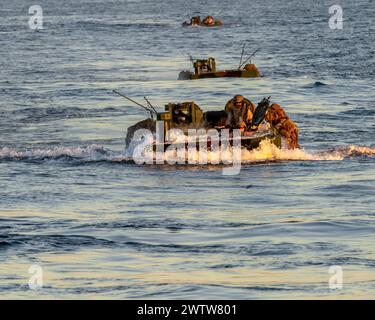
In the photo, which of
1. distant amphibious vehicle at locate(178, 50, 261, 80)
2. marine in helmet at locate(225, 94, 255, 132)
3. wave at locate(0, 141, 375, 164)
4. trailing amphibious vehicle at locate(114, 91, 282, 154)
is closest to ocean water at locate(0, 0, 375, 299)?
wave at locate(0, 141, 375, 164)

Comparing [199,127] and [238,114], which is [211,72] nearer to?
[199,127]

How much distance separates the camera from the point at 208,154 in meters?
43.2

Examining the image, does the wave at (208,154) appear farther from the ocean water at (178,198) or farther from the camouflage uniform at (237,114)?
the camouflage uniform at (237,114)

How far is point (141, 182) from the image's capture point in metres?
41.2

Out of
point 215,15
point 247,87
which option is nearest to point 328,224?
point 247,87

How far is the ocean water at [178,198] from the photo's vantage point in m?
28.0

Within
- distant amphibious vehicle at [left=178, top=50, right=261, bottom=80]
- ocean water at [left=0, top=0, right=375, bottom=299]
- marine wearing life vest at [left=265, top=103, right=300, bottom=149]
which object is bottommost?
ocean water at [left=0, top=0, right=375, bottom=299]

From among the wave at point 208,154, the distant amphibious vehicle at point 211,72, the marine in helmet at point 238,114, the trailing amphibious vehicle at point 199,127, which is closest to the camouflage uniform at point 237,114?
the marine in helmet at point 238,114

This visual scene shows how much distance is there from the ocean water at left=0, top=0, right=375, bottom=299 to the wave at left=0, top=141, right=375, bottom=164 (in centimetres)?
7

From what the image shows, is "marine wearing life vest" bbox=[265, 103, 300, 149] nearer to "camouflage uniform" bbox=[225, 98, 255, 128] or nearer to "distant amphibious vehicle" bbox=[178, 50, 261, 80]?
"camouflage uniform" bbox=[225, 98, 255, 128]

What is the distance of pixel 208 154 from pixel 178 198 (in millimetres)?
5084

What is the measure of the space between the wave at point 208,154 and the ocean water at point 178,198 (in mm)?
69

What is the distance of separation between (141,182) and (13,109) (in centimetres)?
2299

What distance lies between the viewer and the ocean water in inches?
1101
